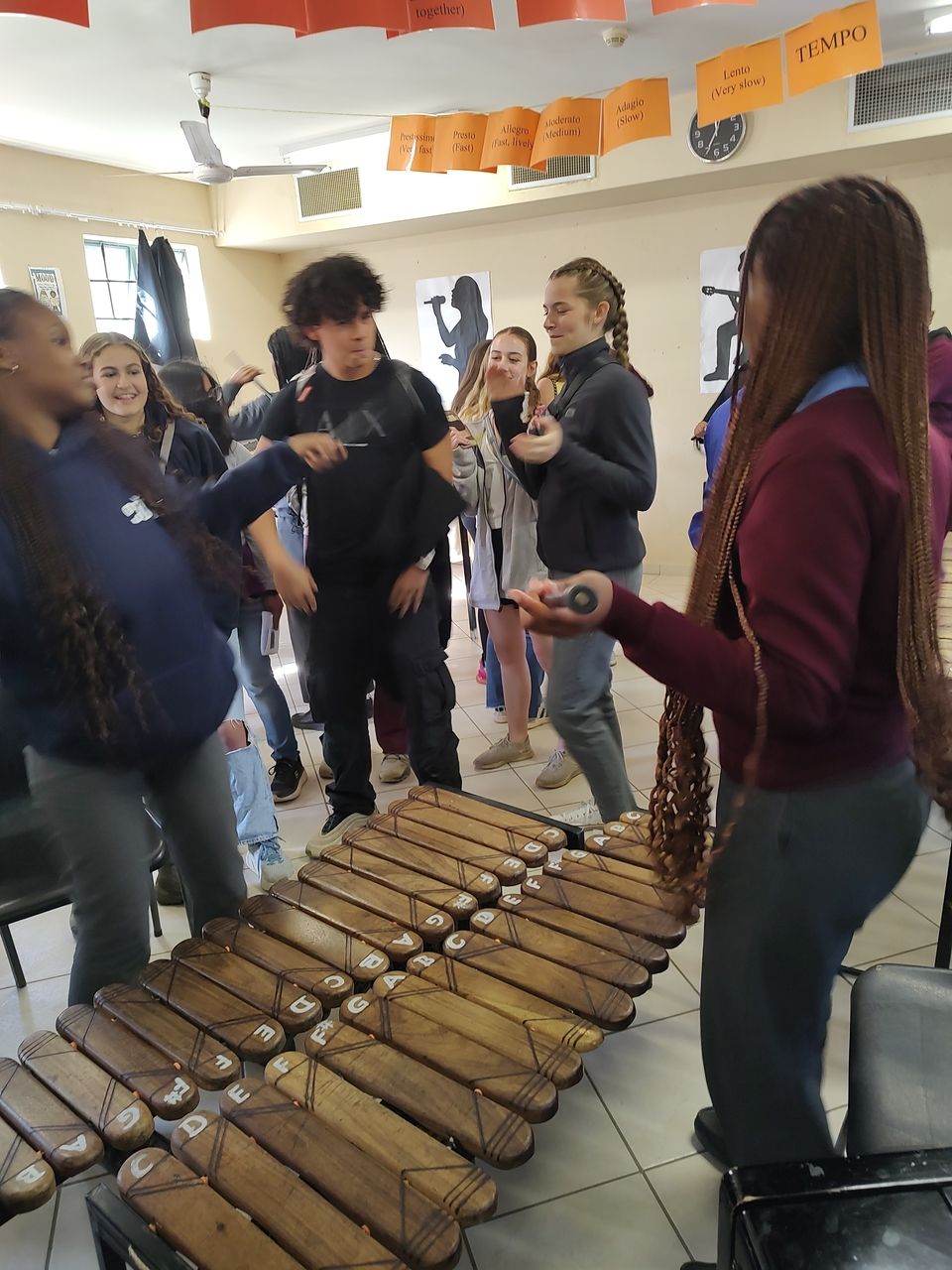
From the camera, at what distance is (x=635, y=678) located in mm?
4117

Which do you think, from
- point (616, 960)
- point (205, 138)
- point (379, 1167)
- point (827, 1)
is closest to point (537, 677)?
point (616, 960)

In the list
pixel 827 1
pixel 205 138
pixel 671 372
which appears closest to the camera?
pixel 827 1

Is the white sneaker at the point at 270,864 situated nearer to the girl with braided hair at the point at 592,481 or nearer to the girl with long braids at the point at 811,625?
the girl with braided hair at the point at 592,481

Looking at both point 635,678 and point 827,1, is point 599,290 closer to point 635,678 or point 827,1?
point 635,678

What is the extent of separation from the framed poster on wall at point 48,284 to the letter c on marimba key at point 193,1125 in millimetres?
5741

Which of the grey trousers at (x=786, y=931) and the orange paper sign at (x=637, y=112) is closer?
the grey trousers at (x=786, y=931)

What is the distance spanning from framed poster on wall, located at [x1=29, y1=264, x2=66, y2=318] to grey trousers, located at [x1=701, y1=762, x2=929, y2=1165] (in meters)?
6.06

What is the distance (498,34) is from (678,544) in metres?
3.47

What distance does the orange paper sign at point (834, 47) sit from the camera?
8.43 feet

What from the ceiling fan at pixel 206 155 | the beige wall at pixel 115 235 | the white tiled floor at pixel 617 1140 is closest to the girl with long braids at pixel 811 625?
the white tiled floor at pixel 617 1140

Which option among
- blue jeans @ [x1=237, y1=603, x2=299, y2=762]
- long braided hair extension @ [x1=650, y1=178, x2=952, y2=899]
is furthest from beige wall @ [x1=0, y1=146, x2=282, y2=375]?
long braided hair extension @ [x1=650, y1=178, x2=952, y2=899]

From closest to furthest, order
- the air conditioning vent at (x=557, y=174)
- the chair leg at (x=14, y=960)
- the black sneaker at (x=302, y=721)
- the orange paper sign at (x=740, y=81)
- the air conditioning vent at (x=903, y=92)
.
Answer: the chair leg at (x=14, y=960)
the orange paper sign at (x=740, y=81)
the black sneaker at (x=302, y=721)
the air conditioning vent at (x=903, y=92)
the air conditioning vent at (x=557, y=174)

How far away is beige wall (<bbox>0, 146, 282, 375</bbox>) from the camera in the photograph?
5.37 m

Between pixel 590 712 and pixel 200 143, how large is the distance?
4.43m
